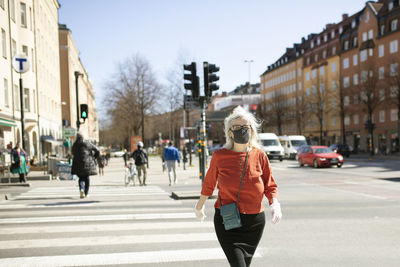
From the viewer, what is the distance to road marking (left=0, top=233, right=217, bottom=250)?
251 inches

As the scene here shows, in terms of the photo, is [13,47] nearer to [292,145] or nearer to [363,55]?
[292,145]

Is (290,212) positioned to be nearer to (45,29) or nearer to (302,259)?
(302,259)

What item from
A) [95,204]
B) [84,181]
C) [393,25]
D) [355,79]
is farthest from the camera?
[355,79]

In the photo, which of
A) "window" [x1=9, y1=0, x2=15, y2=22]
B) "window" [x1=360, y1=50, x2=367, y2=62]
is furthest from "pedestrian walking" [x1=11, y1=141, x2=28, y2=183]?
"window" [x1=360, y1=50, x2=367, y2=62]

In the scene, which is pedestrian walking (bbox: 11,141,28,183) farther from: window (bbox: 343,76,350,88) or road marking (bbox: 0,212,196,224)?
window (bbox: 343,76,350,88)

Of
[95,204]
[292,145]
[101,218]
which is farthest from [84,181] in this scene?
[292,145]

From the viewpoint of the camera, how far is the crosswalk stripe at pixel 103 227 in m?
7.41

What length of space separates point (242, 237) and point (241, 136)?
86 centimetres

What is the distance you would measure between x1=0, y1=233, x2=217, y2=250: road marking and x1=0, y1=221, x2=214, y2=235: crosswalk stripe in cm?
59

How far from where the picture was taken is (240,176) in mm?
3598

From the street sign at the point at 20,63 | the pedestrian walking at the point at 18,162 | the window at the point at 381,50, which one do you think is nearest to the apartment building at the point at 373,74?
the window at the point at 381,50

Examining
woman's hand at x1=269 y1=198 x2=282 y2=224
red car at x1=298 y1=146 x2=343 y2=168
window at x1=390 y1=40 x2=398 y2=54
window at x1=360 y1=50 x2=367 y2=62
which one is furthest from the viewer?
window at x1=360 y1=50 x2=367 y2=62

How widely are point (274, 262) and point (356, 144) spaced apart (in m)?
61.0

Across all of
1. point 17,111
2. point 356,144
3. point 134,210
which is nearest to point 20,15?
point 17,111
